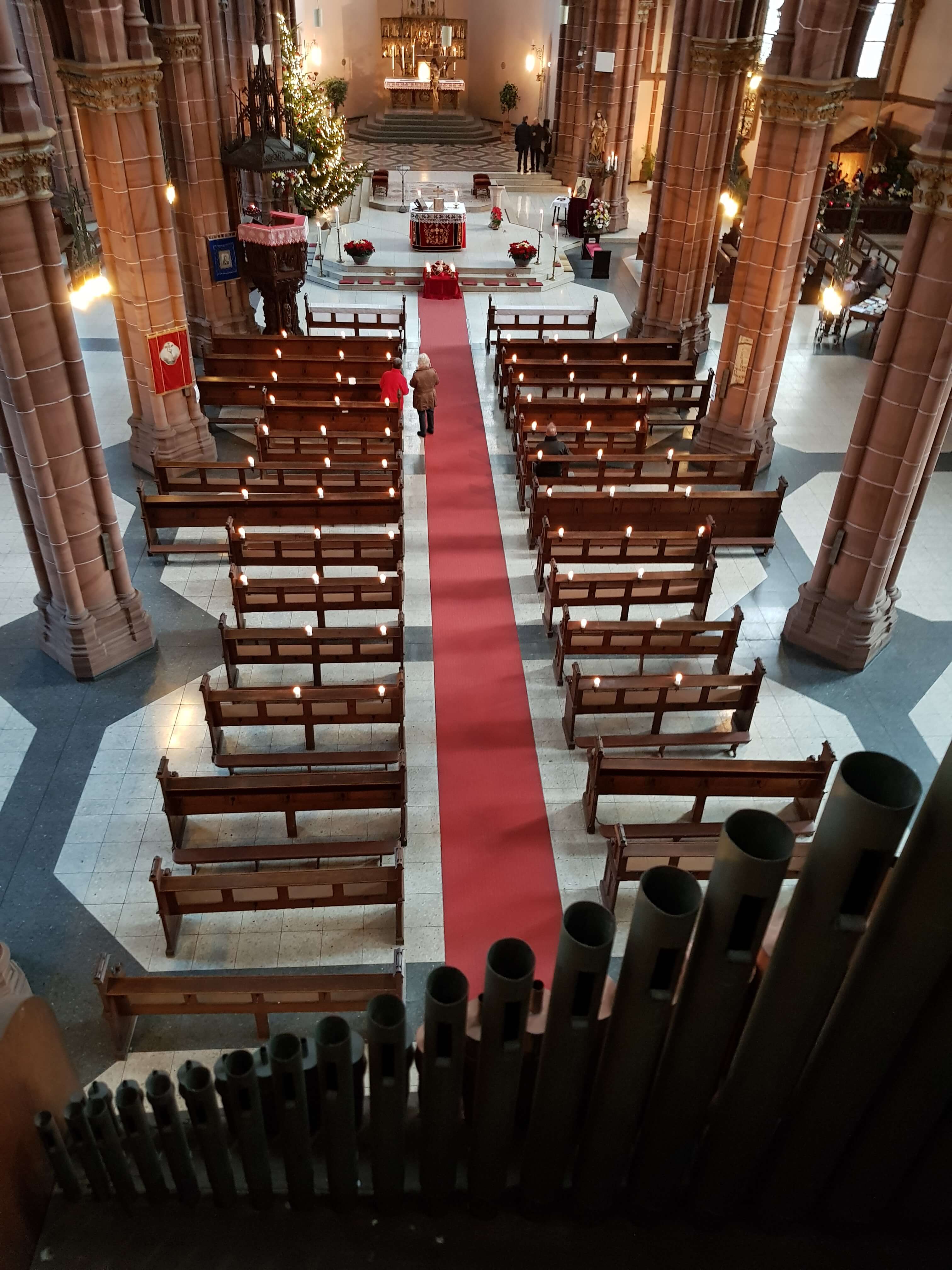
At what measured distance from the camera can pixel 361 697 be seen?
354 inches

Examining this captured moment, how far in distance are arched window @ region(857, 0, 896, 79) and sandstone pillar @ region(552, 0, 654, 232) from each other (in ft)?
20.8

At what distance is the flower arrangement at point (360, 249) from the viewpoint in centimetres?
2258

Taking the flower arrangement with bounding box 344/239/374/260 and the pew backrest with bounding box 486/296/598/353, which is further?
the flower arrangement with bounding box 344/239/374/260

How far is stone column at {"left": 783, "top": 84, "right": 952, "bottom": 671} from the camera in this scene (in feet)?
29.4

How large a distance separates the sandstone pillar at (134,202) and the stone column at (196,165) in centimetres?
360

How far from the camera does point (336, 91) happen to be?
106 ft

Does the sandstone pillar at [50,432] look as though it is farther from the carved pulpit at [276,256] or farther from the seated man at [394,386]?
the carved pulpit at [276,256]

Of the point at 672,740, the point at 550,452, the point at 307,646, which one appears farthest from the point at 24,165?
the point at 672,740

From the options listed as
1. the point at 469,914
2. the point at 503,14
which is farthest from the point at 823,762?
the point at 503,14

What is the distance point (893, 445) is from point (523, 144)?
79.6 feet

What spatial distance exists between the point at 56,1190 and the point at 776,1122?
143 inches

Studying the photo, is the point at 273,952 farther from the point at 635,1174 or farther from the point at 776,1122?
the point at 776,1122

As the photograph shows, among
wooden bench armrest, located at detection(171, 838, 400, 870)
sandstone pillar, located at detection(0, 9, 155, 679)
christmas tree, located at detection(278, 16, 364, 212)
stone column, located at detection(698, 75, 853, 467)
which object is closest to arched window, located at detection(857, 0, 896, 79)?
christmas tree, located at detection(278, 16, 364, 212)

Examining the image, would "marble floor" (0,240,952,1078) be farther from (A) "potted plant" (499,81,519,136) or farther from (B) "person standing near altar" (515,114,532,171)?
(A) "potted plant" (499,81,519,136)
